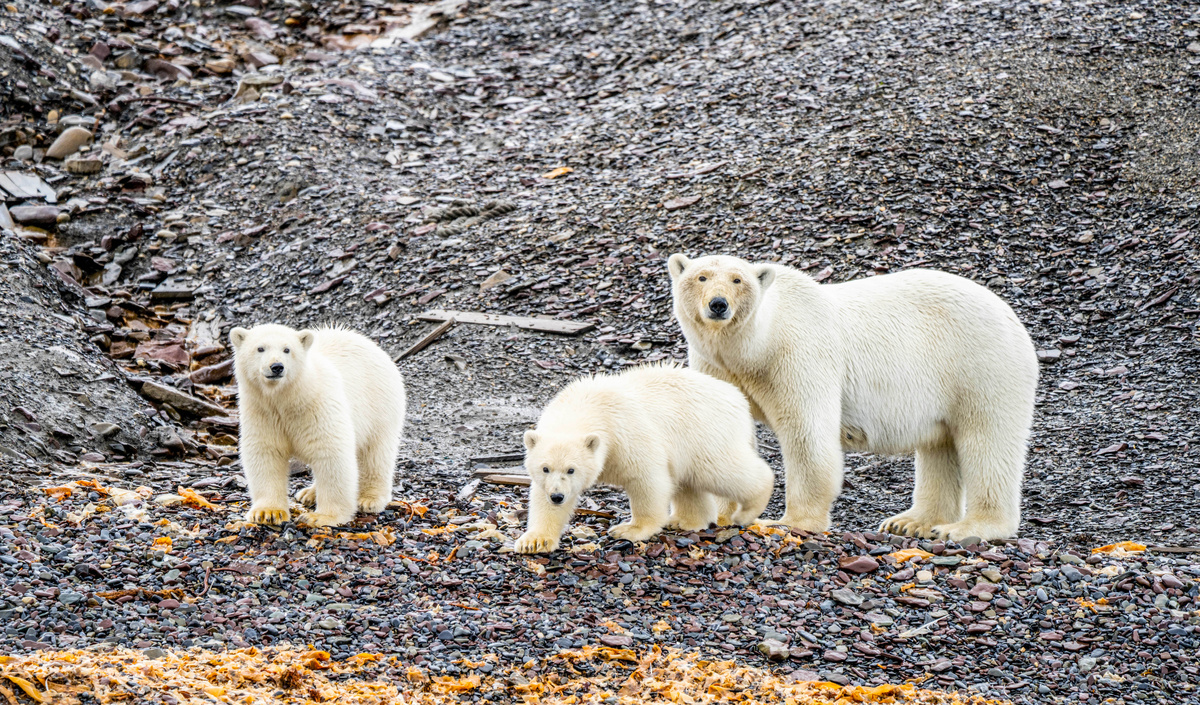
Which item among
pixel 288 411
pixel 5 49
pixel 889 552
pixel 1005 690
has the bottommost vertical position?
pixel 1005 690

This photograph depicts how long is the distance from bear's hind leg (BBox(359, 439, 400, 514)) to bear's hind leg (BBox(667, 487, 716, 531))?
1.62 meters

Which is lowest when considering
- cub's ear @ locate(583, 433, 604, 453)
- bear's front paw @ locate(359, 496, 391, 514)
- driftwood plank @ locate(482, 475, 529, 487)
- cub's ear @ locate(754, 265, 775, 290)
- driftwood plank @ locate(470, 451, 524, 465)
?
bear's front paw @ locate(359, 496, 391, 514)

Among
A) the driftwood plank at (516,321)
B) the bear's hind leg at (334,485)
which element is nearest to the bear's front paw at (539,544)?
the bear's hind leg at (334,485)

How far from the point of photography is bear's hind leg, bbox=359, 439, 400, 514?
650 cm

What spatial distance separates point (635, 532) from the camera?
5.83m

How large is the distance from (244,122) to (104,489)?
341 inches

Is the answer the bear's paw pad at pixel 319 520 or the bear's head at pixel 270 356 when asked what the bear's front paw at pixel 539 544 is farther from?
the bear's head at pixel 270 356

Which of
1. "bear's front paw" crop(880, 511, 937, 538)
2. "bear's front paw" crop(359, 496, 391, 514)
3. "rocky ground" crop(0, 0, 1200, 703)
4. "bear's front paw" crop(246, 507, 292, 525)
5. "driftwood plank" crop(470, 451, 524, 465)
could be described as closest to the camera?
"rocky ground" crop(0, 0, 1200, 703)

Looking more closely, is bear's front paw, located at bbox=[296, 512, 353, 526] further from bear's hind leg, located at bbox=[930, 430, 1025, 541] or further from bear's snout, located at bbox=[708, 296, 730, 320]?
bear's hind leg, located at bbox=[930, 430, 1025, 541]

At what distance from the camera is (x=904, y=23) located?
14094 mm

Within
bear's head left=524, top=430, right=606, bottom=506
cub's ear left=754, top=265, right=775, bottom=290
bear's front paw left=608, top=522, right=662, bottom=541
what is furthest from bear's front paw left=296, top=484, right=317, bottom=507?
cub's ear left=754, top=265, right=775, bottom=290

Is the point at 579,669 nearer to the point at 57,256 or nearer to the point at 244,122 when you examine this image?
the point at 57,256

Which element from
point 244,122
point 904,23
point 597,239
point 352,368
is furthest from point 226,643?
point 904,23

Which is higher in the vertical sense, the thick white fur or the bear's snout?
the bear's snout
